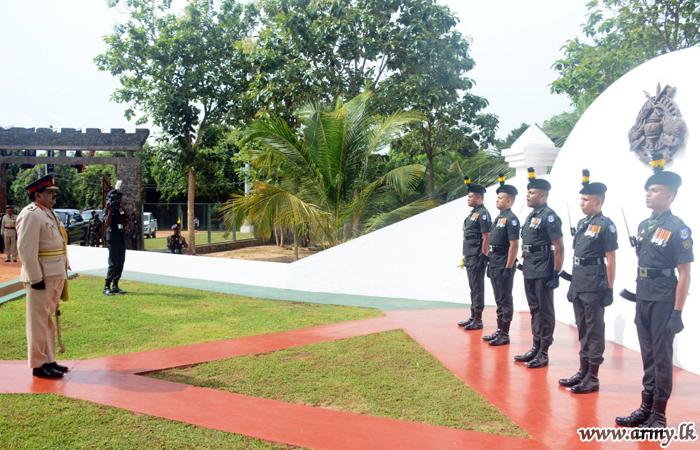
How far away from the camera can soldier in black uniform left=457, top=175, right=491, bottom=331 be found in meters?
7.13

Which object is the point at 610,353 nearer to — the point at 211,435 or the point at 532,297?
the point at 532,297

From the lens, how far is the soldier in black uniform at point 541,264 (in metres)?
5.65

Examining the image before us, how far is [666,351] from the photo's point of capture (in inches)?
159

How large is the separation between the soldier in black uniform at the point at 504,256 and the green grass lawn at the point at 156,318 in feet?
7.53

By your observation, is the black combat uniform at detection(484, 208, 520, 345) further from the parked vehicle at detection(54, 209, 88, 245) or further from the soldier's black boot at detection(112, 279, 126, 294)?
the parked vehicle at detection(54, 209, 88, 245)

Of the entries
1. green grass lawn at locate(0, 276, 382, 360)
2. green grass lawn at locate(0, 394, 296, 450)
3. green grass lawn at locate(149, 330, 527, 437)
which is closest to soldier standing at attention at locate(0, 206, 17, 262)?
green grass lawn at locate(0, 276, 382, 360)

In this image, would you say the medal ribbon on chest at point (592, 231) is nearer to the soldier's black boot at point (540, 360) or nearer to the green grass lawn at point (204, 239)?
the soldier's black boot at point (540, 360)

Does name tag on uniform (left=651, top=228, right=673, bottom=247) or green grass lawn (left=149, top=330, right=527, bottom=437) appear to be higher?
name tag on uniform (left=651, top=228, right=673, bottom=247)

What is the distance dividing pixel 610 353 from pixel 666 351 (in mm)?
2428

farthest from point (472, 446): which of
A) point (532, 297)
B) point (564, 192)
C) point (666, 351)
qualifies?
point (564, 192)

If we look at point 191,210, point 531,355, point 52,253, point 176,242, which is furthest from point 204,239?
point 531,355

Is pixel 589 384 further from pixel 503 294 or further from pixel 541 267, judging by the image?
pixel 503 294

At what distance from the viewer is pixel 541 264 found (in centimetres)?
570

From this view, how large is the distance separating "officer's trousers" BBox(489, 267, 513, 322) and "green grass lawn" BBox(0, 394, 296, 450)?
11.7 ft
